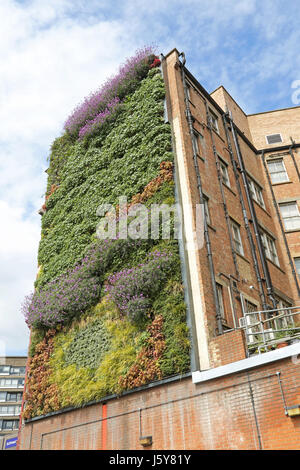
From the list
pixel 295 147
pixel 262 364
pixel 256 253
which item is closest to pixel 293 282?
pixel 256 253

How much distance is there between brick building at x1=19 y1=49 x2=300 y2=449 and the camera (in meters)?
10.2

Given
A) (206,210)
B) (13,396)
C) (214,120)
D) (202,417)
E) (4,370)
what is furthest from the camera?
(4,370)

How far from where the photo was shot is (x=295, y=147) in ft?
78.2

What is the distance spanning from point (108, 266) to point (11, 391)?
64876mm

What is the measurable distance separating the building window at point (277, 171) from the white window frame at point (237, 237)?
6793 mm

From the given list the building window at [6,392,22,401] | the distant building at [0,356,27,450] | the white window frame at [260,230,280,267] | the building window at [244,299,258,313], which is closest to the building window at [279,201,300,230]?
the white window frame at [260,230,280,267]

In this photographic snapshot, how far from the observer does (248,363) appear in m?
10.5

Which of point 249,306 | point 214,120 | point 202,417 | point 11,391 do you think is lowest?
point 202,417

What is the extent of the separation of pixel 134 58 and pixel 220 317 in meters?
12.8

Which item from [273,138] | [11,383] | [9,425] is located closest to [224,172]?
[273,138]

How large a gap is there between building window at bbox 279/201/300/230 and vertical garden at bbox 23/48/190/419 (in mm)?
8414

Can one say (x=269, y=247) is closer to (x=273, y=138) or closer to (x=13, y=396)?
(x=273, y=138)

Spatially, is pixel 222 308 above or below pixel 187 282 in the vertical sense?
below

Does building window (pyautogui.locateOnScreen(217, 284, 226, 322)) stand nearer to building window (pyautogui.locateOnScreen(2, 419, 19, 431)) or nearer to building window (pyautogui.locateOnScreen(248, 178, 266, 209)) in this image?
building window (pyautogui.locateOnScreen(248, 178, 266, 209))
